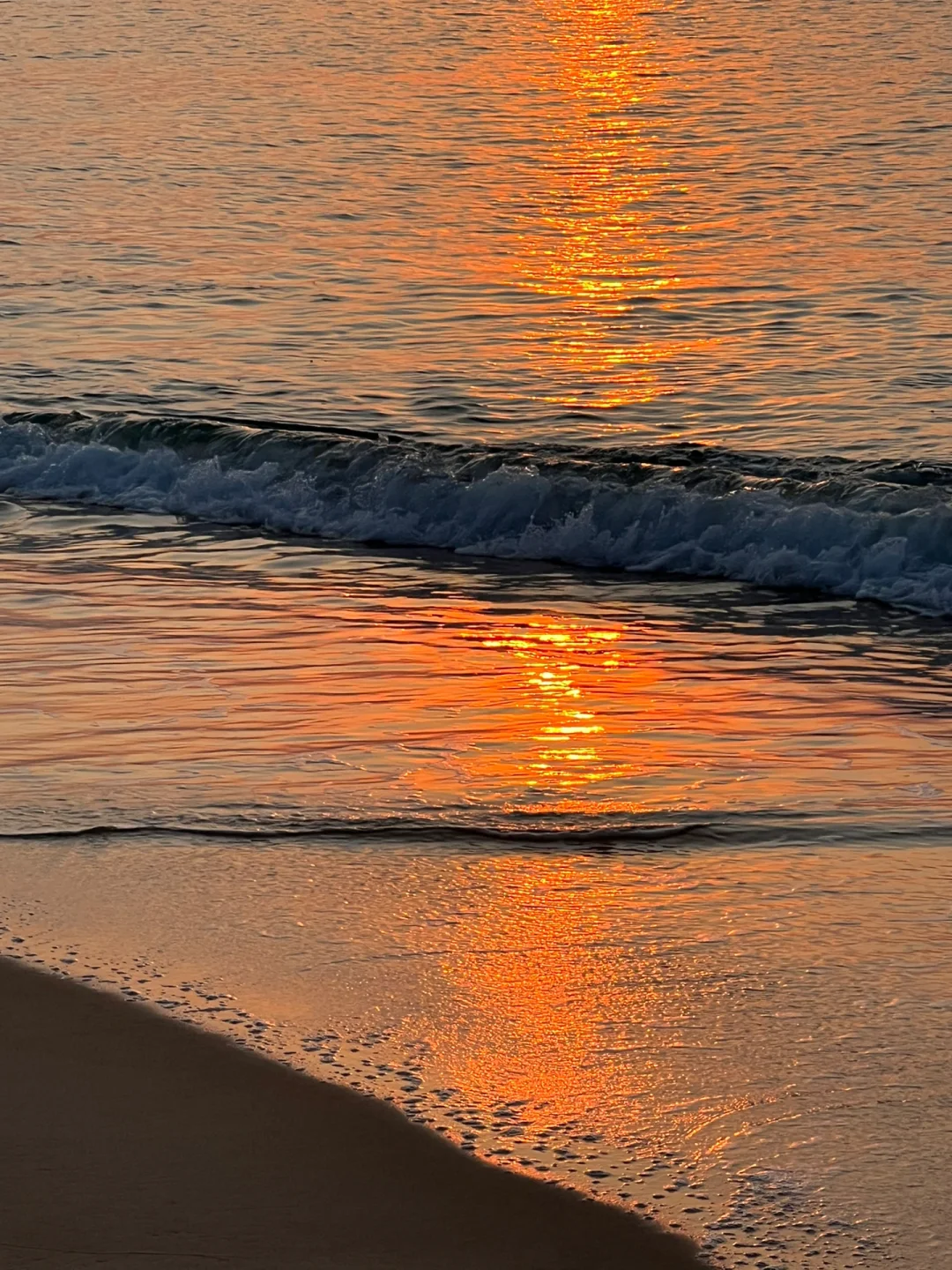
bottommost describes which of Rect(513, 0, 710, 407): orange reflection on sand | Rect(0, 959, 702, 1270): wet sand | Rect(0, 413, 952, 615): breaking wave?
Rect(0, 959, 702, 1270): wet sand

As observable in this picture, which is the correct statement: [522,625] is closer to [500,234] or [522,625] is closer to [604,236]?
[500,234]

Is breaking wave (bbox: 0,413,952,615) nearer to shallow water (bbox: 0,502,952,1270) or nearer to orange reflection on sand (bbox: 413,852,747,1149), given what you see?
shallow water (bbox: 0,502,952,1270)

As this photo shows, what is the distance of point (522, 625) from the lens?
29.9ft

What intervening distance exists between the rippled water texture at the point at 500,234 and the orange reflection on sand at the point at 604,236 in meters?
0.05

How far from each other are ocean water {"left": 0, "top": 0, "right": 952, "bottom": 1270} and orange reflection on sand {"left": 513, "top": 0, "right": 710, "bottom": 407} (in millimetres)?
70

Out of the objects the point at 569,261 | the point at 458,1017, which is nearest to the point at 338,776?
the point at 458,1017

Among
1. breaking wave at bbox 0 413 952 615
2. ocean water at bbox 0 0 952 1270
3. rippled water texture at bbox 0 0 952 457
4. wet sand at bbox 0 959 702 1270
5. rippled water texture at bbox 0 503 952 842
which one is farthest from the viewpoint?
rippled water texture at bbox 0 0 952 457

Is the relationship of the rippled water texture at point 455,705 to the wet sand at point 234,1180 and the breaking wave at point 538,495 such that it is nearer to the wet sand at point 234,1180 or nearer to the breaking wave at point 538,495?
the breaking wave at point 538,495

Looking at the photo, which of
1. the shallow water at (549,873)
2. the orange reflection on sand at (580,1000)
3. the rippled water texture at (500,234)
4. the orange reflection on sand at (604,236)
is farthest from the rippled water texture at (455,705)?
the orange reflection on sand at (604,236)

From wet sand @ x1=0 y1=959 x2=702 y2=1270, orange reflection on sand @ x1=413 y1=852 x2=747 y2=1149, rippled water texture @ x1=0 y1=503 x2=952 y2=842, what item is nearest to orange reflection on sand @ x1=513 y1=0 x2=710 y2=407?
rippled water texture @ x1=0 y1=503 x2=952 y2=842

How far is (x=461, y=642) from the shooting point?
8.52m

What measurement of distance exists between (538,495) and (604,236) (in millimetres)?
8343

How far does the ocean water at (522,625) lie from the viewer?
14.3 ft

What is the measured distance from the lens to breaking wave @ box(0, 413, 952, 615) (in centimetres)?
1062
